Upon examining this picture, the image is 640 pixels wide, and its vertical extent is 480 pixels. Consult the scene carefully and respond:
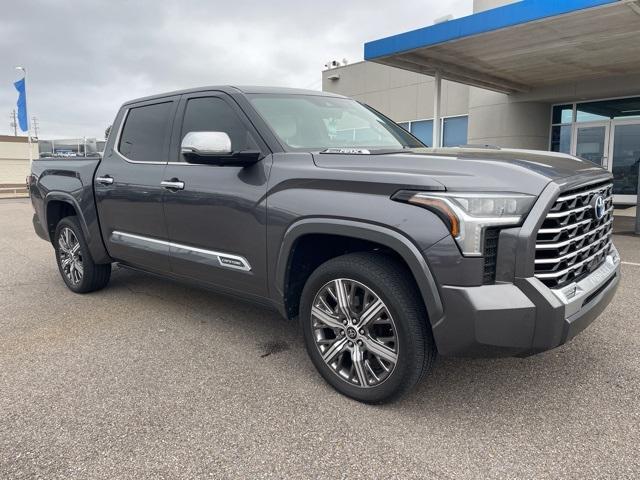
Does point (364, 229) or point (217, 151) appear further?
point (217, 151)

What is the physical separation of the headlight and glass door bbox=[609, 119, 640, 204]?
1345cm

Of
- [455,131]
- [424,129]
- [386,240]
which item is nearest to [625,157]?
[455,131]

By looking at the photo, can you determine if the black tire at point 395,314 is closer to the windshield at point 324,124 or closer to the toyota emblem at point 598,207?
the windshield at point 324,124

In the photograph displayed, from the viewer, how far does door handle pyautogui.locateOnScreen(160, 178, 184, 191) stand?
3818 millimetres

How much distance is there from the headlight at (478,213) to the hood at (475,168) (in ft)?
0.15

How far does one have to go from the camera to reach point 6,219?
1401cm

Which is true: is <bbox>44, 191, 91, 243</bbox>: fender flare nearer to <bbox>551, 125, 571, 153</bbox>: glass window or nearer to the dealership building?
the dealership building

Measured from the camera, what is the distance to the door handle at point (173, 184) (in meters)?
3.82

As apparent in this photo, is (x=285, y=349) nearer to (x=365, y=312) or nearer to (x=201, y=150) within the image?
(x=365, y=312)

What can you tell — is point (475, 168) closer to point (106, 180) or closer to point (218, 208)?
point (218, 208)

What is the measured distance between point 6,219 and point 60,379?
12779mm

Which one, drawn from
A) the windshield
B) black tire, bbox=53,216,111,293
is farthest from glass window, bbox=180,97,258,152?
black tire, bbox=53,216,111,293

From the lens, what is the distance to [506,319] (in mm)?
2387

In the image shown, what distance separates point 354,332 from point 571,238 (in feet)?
4.10
